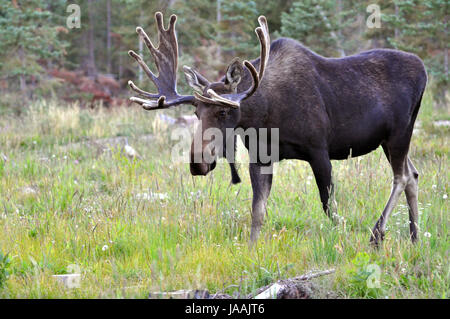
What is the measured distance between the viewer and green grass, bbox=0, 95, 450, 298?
3650 millimetres

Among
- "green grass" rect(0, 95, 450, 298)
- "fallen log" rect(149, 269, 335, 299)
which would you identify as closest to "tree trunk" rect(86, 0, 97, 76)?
"green grass" rect(0, 95, 450, 298)

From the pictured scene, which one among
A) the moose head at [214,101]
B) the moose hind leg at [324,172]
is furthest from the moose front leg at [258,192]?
the moose hind leg at [324,172]

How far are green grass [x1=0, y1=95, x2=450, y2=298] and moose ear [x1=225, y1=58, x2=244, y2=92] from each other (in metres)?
1.17

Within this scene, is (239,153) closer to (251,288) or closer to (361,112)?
(361,112)

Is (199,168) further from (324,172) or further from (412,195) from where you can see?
(412,195)

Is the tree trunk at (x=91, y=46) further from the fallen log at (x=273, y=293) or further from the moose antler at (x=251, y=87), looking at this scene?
the fallen log at (x=273, y=293)

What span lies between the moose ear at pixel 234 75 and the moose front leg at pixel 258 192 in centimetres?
86

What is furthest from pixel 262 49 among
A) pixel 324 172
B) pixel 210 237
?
pixel 210 237

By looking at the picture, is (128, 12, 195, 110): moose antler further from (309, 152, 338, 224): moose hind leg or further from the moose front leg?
(309, 152, 338, 224): moose hind leg

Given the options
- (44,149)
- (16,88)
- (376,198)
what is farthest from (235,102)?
(16,88)

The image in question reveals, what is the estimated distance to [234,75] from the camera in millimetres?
4699

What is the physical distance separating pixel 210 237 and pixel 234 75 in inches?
57.8

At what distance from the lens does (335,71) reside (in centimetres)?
523

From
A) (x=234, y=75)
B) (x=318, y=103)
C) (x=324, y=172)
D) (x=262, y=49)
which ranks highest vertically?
(x=262, y=49)
